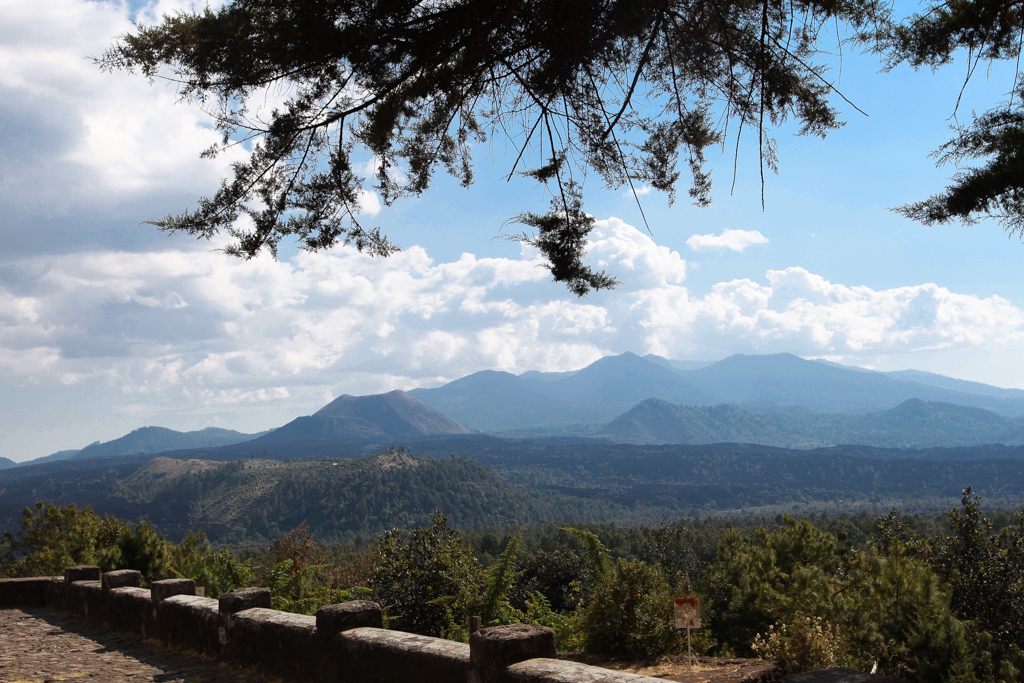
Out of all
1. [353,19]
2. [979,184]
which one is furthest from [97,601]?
[979,184]

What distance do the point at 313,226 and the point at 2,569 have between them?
17337mm

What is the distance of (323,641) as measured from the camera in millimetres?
4484

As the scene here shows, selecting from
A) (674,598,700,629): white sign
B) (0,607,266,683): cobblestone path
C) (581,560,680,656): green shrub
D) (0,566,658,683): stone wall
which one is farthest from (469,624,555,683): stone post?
(581,560,680,656): green shrub

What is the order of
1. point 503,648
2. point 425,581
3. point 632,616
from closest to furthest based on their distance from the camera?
point 503,648 < point 632,616 < point 425,581

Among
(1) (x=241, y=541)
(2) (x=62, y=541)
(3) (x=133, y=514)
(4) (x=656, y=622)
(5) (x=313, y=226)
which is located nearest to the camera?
(5) (x=313, y=226)

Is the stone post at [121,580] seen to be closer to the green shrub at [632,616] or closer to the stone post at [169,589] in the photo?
the stone post at [169,589]

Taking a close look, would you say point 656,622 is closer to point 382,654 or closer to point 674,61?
point 382,654

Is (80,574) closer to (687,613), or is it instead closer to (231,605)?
(231,605)

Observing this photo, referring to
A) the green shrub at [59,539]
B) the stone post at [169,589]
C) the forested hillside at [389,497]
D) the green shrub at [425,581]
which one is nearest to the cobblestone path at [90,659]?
the stone post at [169,589]

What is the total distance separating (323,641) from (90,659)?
2.78 metres

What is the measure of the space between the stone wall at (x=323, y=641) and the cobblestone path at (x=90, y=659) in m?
0.14

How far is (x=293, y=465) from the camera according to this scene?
170 meters

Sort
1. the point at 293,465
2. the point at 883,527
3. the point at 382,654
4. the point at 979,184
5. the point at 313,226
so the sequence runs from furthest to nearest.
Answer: the point at 293,465
the point at 883,527
the point at 313,226
the point at 979,184
the point at 382,654

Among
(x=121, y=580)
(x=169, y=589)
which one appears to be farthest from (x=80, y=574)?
(x=169, y=589)
